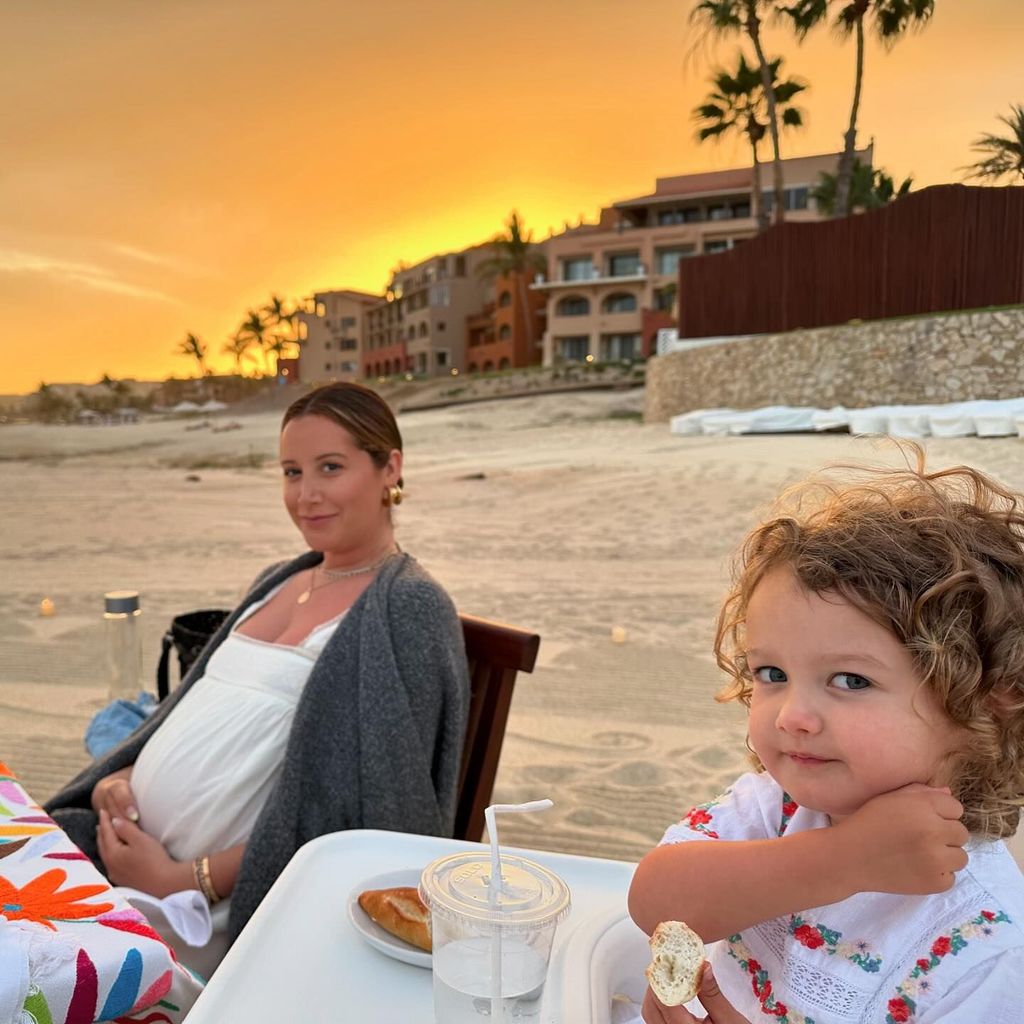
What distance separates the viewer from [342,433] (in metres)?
1.77

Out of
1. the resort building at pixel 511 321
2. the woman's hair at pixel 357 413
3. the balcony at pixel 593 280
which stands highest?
the balcony at pixel 593 280

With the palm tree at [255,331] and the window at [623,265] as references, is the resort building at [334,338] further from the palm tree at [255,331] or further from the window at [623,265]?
the window at [623,265]

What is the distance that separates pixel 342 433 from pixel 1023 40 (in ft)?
9.64

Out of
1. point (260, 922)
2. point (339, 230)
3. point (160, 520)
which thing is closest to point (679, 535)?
point (339, 230)

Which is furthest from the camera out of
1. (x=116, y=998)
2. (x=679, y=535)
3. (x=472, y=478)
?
(x=472, y=478)

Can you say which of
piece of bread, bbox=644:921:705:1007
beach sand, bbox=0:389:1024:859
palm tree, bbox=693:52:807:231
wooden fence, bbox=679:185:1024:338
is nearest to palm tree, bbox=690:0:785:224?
palm tree, bbox=693:52:807:231

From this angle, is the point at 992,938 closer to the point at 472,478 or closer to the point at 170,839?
the point at 170,839

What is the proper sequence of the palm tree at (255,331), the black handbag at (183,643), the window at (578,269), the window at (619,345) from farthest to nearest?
the window at (578,269) < the window at (619,345) < the palm tree at (255,331) < the black handbag at (183,643)

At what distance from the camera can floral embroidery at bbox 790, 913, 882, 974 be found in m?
0.70

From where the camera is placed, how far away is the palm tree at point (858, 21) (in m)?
4.05

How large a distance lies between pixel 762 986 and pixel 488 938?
0.31 metres

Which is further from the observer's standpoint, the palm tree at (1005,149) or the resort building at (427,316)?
the resort building at (427,316)

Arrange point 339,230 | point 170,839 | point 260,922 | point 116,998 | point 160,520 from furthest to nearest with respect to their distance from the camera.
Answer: point 160,520, point 339,230, point 170,839, point 260,922, point 116,998

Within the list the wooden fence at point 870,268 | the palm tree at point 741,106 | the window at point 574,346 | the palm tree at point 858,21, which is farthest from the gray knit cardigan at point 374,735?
the window at point 574,346
